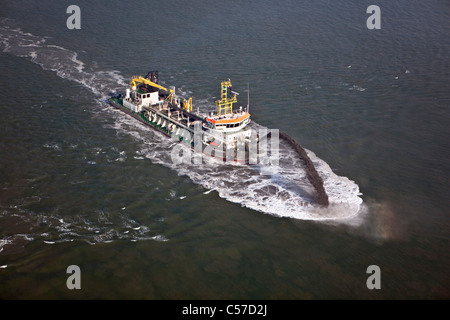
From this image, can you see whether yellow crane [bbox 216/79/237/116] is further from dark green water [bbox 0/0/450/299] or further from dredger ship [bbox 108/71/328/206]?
dark green water [bbox 0/0/450/299]

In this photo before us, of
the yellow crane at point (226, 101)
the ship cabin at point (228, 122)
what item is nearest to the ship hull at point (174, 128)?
the ship cabin at point (228, 122)

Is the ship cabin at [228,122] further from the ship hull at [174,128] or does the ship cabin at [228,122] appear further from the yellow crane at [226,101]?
the ship hull at [174,128]

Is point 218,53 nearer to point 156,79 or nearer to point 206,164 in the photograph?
point 156,79

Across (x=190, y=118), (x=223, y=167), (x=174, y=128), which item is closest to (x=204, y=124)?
(x=190, y=118)
